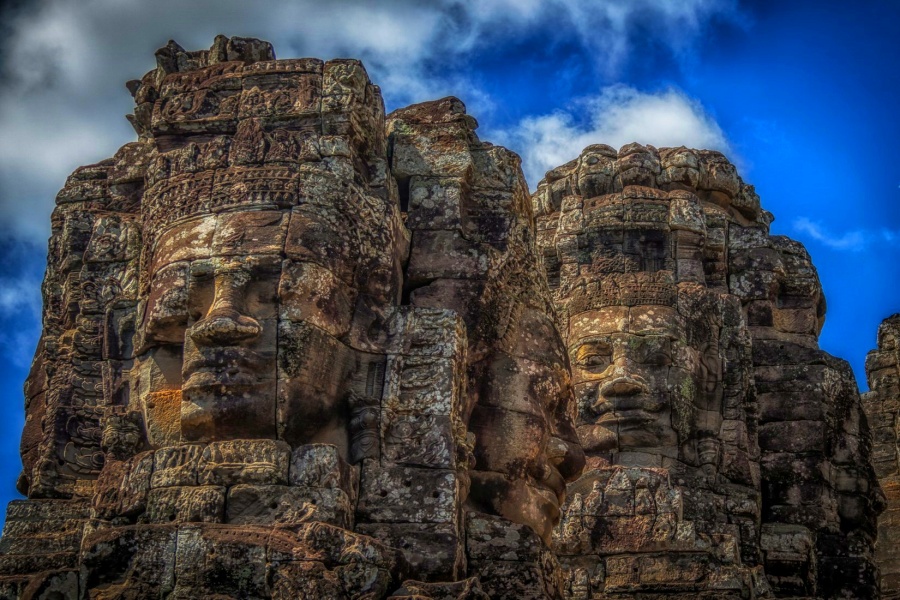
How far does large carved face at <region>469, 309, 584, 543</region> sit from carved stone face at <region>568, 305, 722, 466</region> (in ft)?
21.3

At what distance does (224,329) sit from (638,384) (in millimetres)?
9556

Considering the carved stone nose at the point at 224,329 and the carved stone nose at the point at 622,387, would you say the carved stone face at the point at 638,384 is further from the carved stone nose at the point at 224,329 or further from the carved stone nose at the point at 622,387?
the carved stone nose at the point at 224,329

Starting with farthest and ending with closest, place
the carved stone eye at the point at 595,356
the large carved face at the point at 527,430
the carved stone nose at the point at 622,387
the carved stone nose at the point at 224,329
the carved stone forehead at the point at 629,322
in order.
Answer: the carved stone forehead at the point at 629,322 < the carved stone eye at the point at 595,356 < the carved stone nose at the point at 622,387 < the large carved face at the point at 527,430 < the carved stone nose at the point at 224,329

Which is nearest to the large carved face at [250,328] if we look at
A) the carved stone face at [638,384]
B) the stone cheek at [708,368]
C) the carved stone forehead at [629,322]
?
the stone cheek at [708,368]

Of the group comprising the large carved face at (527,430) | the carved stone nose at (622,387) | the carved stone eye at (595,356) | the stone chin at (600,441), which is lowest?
the large carved face at (527,430)

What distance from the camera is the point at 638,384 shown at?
18.4 metres

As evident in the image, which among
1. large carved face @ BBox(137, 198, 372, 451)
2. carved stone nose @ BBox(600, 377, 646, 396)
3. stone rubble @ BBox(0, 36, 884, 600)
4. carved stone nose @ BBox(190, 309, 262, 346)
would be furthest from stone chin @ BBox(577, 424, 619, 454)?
carved stone nose @ BBox(190, 309, 262, 346)

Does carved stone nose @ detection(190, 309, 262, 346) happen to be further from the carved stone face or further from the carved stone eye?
the carved stone eye

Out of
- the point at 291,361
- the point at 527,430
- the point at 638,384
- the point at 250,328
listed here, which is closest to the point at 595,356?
the point at 638,384

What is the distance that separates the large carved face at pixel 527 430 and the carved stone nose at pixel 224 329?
2.18 metres

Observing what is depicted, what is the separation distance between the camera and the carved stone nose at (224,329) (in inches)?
383

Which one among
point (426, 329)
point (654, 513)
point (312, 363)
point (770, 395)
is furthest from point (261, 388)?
point (770, 395)

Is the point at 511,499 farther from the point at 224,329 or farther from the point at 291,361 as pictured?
the point at 224,329

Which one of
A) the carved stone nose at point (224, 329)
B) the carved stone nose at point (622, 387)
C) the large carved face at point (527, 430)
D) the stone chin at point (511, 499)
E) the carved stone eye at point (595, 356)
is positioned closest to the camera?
the carved stone nose at point (224, 329)
